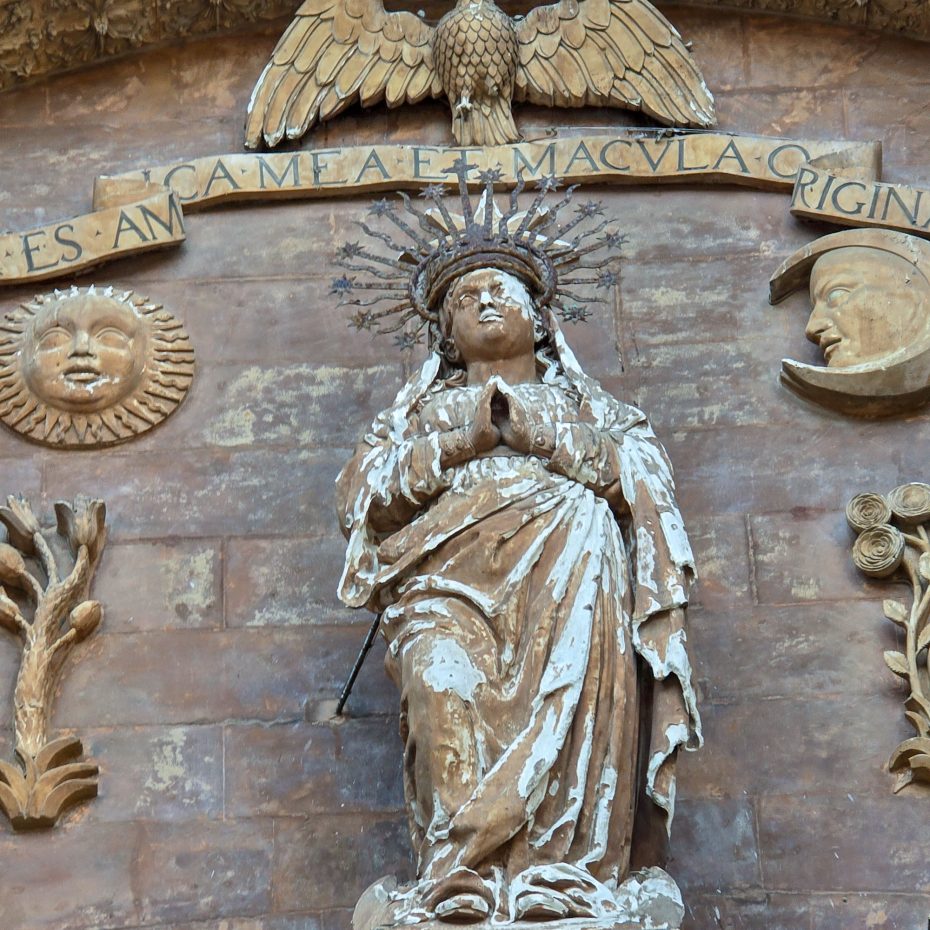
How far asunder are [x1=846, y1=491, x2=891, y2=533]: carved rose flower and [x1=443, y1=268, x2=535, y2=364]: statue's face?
44.0 inches

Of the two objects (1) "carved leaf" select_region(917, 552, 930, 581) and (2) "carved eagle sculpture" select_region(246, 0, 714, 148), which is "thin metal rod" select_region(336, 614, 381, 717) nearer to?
(1) "carved leaf" select_region(917, 552, 930, 581)

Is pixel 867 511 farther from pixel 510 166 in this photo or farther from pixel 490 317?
pixel 510 166

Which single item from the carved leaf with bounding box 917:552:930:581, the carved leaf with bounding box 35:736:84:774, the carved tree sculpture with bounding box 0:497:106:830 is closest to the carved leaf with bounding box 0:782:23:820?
the carved tree sculpture with bounding box 0:497:106:830

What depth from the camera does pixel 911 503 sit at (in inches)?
338

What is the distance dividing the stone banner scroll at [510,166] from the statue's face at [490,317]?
126cm

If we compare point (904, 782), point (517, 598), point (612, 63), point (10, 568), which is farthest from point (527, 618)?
point (612, 63)

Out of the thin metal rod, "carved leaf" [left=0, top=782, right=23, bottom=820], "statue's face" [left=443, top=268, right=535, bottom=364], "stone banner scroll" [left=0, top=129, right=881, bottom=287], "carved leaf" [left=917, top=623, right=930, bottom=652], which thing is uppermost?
"stone banner scroll" [left=0, top=129, right=881, bottom=287]

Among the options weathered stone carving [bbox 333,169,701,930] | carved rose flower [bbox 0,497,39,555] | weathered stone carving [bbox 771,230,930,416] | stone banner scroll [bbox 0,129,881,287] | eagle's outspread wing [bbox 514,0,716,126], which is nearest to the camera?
weathered stone carving [bbox 333,169,701,930]

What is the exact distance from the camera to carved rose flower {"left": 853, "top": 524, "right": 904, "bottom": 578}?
8.50 m

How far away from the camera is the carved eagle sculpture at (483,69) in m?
9.55

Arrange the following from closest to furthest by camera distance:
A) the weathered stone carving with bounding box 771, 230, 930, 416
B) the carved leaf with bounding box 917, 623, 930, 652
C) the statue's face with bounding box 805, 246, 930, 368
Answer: the carved leaf with bounding box 917, 623, 930, 652, the weathered stone carving with bounding box 771, 230, 930, 416, the statue's face with bounding box 805, 246, 930, 368

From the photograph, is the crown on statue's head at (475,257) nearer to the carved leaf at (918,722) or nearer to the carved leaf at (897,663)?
the carved leaf at (897,663)

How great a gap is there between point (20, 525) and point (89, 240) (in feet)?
3.64

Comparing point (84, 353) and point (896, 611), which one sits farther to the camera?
point (84, 353)
